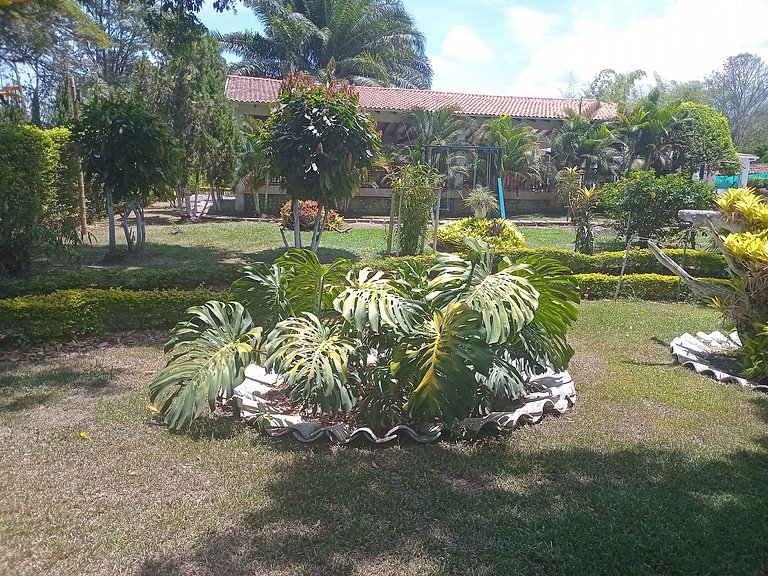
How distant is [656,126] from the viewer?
77.8ft

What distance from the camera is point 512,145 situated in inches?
909

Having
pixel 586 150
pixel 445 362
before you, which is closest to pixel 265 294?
pixel 445 362

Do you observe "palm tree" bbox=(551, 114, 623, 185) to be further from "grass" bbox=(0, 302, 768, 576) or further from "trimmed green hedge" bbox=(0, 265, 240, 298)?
"grass" bbox=(0, 302, 768, 576)

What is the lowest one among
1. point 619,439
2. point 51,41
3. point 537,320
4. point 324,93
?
point 619,439

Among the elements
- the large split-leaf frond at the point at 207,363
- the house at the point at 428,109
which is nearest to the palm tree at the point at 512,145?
the house at the point at 428,109

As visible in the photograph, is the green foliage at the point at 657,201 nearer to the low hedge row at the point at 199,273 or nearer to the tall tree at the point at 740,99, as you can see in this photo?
the low hedge row at the point at 199,273

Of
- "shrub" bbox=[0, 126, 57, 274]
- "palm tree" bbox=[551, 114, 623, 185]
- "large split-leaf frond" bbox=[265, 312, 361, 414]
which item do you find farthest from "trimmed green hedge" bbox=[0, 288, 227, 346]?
"palm tree" bbox=[551, 114, 623, 185]

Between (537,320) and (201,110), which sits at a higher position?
(201,110)

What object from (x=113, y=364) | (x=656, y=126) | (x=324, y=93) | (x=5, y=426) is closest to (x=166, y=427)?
(x=5, y=426)

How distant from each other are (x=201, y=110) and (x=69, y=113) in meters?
3.37

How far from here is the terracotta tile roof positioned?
23859mm

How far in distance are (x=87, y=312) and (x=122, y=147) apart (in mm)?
4539

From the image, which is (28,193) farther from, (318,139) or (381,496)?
(381,496)

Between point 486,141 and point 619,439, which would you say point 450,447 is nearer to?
point 619,439
